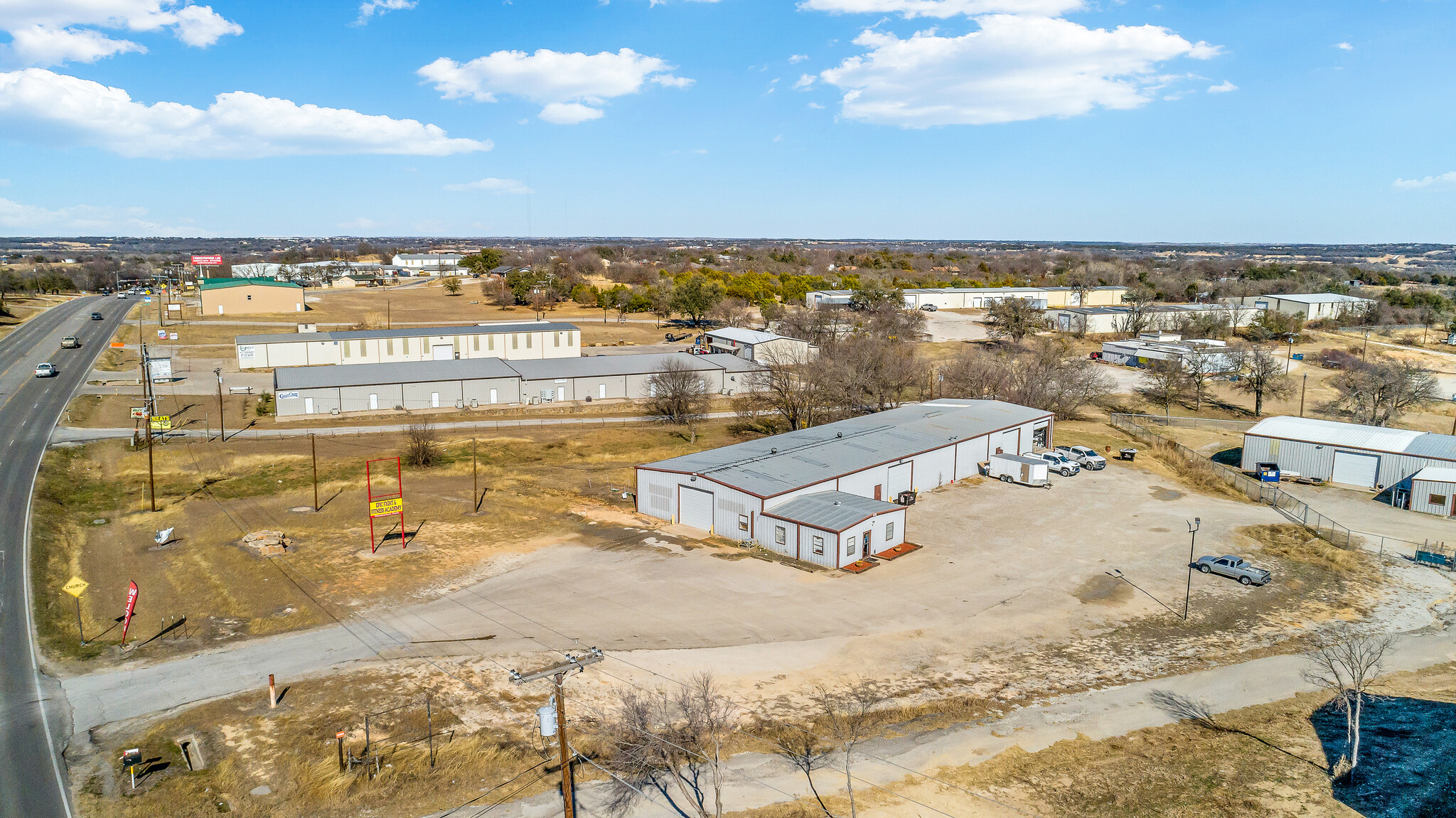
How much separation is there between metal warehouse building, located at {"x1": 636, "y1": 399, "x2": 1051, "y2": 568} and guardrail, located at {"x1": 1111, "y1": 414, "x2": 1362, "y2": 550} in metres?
10.3

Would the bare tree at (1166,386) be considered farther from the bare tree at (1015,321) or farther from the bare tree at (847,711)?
the bare tree at (847,711)

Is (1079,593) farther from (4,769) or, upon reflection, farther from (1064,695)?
(4,769)

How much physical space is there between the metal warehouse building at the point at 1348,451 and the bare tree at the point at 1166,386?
59.4 ft

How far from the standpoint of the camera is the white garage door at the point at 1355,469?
153 ft

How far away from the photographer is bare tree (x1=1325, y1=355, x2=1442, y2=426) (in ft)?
195

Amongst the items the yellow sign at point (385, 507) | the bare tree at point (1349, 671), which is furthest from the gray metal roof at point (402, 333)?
the bare tree at point (1349, 671)

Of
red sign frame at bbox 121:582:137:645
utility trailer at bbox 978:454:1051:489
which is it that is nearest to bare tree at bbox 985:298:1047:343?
utility trailer at bbox 978:454:1051:489

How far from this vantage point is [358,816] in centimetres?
1834

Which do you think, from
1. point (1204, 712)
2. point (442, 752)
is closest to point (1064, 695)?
point (1204, 712)

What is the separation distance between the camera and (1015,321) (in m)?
99.1

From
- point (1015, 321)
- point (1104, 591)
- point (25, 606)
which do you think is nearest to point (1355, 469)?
point (1104, 591)

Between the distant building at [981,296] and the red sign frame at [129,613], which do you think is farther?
the distant building at [981,296]

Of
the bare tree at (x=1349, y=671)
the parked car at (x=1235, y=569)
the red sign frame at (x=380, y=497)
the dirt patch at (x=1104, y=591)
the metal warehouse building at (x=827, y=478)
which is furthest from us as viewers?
the red sign frame at (x=380, y=497)

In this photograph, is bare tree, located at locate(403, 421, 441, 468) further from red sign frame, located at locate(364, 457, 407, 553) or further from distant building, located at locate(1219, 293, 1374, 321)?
distant building, located at locate(1219, 293, 1374, 321)
